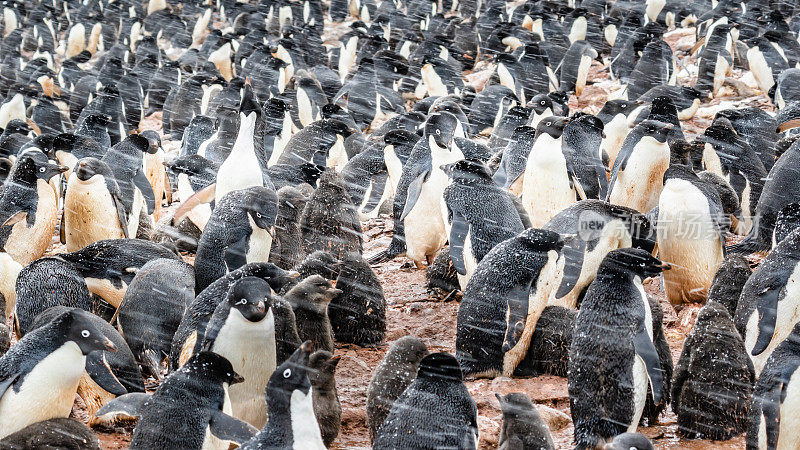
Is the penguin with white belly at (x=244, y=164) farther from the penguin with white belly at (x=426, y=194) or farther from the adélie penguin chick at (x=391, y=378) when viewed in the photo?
the adélie penguin chick at (x=391, y=378)

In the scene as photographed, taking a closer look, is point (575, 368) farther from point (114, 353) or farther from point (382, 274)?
point (382, 274)

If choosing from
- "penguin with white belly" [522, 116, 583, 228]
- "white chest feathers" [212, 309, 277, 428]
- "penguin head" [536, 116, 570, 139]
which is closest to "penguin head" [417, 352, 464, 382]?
"white chest feathers" [212, 309, 277, 428]

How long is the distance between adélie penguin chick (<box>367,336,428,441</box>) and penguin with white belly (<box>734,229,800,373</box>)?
1.81m

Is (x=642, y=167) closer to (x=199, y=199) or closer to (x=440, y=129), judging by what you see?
(x=440, y=129)

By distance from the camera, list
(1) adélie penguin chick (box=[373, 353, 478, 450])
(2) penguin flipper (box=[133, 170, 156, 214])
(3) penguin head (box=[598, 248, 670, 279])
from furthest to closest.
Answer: (2) penguin flipper (box=[133, 170, 156, 214]) → (3) penguin head (box=[598, 248, 670, 279]) → (1) adélie penguin chick (box=[373, 353, 478, 450])

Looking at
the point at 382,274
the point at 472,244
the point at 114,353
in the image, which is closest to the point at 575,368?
the point at 472,244

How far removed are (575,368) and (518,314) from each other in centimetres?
74

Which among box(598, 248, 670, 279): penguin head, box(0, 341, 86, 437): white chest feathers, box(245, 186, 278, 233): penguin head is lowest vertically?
box(0, 341, 86, 437): white chest feathers

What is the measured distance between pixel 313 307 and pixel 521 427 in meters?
1.60

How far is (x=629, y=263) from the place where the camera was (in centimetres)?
428

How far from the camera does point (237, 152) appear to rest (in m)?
7.36

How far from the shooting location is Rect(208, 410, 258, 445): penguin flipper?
12.2 feet

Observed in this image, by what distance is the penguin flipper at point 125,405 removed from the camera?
3.96 metres

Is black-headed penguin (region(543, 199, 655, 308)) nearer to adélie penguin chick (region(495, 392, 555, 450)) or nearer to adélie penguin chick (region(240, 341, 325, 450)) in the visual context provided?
adélie penguin chick (region(495, 392, 555, 450))
